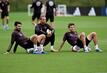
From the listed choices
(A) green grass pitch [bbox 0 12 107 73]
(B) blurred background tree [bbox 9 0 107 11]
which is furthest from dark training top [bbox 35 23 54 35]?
(B) blurred background tree [bbox 9 0 107 11]

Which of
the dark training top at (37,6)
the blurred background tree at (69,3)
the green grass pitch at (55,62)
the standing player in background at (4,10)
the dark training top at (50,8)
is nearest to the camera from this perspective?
the green grass pitch at (55,62)

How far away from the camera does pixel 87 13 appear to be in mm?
55781

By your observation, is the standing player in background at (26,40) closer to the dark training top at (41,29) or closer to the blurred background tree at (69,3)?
the dark training top at (41,29)

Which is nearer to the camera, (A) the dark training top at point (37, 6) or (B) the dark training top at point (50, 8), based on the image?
(A) the dark training top at point (37, 6)

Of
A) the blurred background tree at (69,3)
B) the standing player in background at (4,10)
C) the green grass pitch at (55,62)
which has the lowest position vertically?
the blurred background tree at (69,3)

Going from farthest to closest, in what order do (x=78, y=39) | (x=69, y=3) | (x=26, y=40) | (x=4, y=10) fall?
(x=69, y=3), (x=4, y=10), (x=78, y=39), (x=26, y=40)

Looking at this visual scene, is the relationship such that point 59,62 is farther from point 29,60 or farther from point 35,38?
point 35,38

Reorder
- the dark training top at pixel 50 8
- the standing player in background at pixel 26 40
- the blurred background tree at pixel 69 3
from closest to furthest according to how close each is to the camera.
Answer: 1. the standing player in background at pixel 26 40
2. the dark training top at pixel 50 8
3. the blurred background tree at pixel 69 3

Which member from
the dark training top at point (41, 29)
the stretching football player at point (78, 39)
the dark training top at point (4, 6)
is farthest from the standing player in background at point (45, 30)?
the dark training top at point (4, 6)

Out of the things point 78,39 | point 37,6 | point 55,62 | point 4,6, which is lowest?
point 4,6

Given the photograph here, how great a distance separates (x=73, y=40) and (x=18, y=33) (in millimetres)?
1810

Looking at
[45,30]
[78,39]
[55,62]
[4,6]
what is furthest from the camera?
[4,6]

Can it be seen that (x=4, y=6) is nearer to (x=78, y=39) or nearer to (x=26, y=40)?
(x=78, y=39)

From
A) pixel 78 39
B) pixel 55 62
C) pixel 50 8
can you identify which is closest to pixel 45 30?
pixel 78 39
